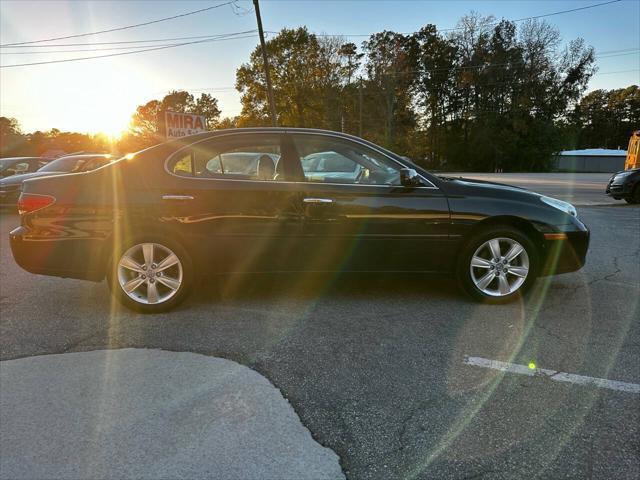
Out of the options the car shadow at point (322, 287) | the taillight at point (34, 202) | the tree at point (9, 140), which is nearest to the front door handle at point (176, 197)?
the car shadow at point (322, 287)

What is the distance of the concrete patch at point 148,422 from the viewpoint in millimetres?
2096

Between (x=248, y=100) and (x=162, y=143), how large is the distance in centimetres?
4854

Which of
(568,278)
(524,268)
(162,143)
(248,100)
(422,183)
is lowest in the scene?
(568,278)

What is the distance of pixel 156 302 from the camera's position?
4.02 m

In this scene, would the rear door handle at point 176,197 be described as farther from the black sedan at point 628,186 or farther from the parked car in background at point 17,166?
the black sedan at point 628,186

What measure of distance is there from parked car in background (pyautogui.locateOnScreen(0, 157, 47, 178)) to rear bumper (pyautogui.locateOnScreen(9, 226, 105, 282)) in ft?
32.0

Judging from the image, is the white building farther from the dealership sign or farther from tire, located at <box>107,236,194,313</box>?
tire, located at <box>107,236,194,313</box>

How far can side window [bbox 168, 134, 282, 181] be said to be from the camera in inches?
160

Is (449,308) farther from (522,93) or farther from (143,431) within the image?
(522,93)

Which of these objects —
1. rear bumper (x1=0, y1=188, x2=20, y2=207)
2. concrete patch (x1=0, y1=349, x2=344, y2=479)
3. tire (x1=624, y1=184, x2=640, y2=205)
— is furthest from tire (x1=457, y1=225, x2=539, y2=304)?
tire (x1=624, y1=184, x2=640, y2=205)

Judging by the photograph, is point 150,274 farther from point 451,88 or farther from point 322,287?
point 451,88

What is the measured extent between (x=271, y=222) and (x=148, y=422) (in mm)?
2002

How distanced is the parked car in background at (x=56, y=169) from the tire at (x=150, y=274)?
25.8ft

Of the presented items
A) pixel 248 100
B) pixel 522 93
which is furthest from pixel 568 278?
pixel 522 93
